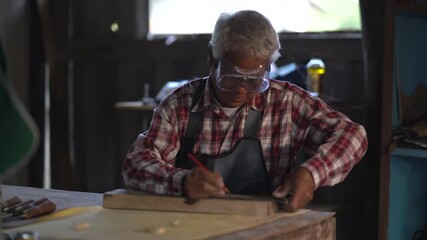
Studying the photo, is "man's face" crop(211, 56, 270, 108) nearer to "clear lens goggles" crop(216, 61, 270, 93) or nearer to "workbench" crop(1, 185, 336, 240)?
"clear lens goggles" crop(216, 61, 270, 93)

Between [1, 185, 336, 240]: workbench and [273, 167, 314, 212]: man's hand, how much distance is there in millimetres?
42

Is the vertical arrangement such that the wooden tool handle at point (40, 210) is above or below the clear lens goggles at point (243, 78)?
below

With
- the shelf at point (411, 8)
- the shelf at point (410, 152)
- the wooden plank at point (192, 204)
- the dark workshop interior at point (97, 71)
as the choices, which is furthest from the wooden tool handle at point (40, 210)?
the dark workshop interior at point (97, 71)

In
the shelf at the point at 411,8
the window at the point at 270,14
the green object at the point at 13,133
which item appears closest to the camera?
the green object at the point at 13,133

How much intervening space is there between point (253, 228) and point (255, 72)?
2.23 ft

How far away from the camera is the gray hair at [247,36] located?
297 cm

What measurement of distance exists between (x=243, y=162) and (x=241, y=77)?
36 cm

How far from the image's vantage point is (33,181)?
7055mm

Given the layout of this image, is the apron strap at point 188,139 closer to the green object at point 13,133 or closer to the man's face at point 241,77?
the man's face at point 241,77

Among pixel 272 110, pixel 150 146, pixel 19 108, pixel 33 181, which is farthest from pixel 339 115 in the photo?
pixel 33 181

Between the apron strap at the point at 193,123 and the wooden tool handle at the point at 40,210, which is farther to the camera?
the apron strap at the point at 193,123

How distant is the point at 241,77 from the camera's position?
9.88ft

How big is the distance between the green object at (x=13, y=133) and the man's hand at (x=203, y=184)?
127 cm

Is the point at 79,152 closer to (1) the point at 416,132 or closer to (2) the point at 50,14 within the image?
(2) the point at 50,14
